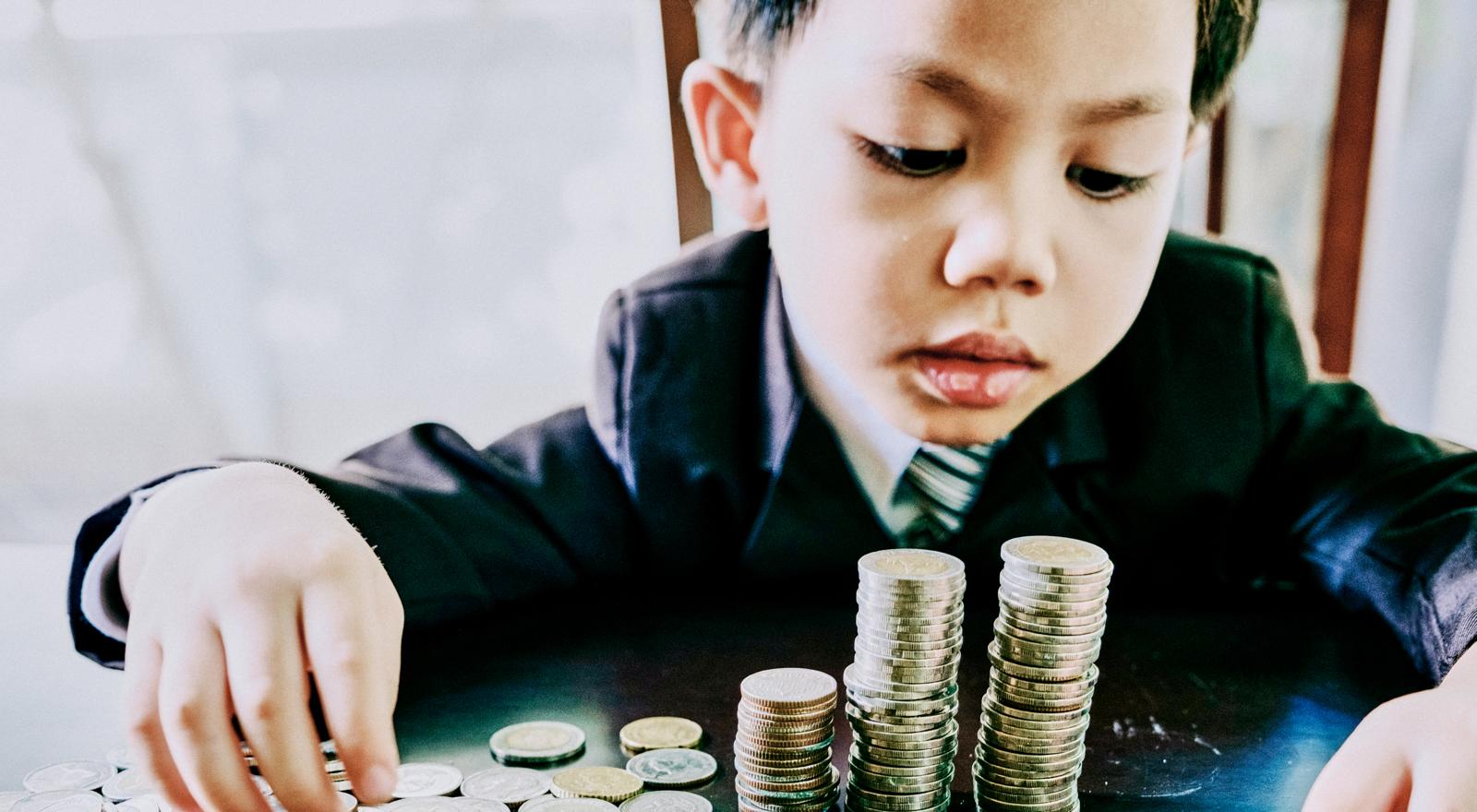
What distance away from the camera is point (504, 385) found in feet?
5.80

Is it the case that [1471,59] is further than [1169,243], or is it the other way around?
[1471,59]

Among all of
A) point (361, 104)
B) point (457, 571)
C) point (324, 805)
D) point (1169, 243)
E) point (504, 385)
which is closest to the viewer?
point (324, 805)

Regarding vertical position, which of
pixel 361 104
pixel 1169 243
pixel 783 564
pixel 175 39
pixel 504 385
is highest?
pixel 175 39

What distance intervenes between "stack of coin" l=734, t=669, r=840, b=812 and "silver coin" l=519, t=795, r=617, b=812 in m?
0.06

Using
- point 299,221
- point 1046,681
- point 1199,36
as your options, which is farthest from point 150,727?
point 299,221

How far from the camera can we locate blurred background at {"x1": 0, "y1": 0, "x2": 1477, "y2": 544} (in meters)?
1.60

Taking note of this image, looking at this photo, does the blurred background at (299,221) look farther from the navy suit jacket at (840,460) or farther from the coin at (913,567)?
the coin at (913,567)

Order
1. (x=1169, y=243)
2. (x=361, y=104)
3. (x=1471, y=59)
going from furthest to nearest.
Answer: (x=361, y=104) → (x=1471, y=59) → (x=1169, y=243)

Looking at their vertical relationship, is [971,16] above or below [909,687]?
above

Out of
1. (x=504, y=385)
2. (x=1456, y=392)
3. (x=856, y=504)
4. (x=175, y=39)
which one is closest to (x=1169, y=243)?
(x=856, y=504)

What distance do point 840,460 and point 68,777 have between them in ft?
1.64

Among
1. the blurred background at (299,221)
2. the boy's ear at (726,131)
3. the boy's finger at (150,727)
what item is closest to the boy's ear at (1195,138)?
the boy's ear at (726,131)

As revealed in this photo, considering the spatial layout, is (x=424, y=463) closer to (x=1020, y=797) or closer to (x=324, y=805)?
(x=324, y=805)

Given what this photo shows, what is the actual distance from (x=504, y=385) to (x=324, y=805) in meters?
1.35
